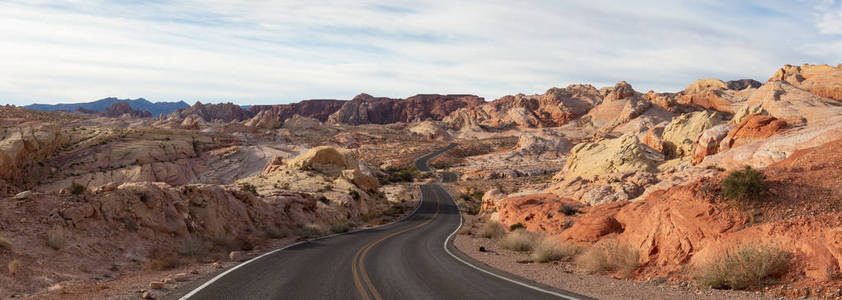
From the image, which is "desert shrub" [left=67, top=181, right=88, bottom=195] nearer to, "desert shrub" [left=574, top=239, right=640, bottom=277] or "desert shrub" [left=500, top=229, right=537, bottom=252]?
"desert shrub" [left=574, top=239, right=640, bottom=277]

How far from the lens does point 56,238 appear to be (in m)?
12.4

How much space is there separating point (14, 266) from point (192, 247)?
573 centimetres

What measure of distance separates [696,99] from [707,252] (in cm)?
13375

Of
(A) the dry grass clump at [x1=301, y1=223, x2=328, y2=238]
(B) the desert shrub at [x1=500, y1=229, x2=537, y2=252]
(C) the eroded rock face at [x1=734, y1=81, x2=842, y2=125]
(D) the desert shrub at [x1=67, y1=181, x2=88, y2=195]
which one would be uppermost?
(C) the eroded rock face at [x1=734, y1=81, x2=842, y2=125]

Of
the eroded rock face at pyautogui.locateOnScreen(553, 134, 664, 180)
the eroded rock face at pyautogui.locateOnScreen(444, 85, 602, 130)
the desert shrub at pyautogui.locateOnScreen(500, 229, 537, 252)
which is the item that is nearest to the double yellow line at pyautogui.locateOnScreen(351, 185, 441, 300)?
the desert shrub at pyautogui.locateOnScreen(500, 229, 537, 252)

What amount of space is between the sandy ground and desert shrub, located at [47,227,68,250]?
13.3 metres

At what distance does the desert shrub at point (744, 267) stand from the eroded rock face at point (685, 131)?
33.8 meters

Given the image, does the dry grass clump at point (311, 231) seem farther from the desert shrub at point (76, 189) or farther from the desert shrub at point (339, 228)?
the desert shrub at point (76, 189)

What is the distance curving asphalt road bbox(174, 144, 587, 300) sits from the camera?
971 centimetres

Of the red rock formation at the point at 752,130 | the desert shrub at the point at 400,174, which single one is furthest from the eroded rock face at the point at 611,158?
the desert shrub at the point at 400,174

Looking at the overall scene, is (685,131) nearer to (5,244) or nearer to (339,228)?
(339,228)

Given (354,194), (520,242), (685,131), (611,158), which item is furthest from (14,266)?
(685,131)

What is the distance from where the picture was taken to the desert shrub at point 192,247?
1546cm

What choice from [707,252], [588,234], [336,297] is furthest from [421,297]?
[588,234]
